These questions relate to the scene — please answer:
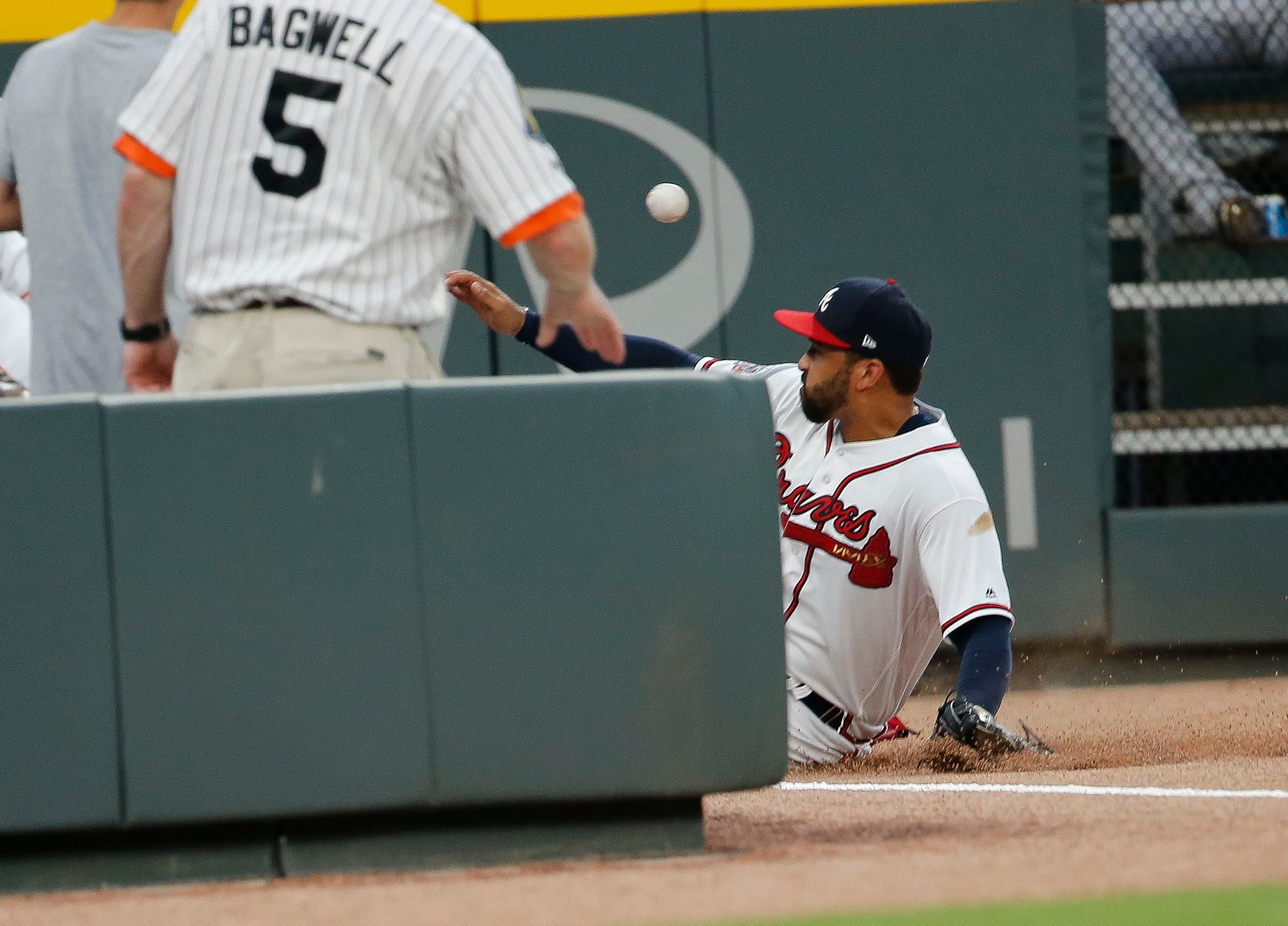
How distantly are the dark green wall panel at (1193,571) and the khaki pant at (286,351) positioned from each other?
4227 mm

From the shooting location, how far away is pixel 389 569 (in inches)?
100.0

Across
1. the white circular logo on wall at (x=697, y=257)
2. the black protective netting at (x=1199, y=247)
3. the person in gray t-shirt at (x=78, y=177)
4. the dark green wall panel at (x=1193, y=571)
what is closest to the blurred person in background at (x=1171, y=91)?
the black protective netting at (x=1199, y=247)

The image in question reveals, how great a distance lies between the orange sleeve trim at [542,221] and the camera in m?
2.58

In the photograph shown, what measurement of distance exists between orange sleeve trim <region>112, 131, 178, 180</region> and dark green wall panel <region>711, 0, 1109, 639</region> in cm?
372

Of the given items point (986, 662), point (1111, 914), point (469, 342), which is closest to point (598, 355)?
point (986, 662)

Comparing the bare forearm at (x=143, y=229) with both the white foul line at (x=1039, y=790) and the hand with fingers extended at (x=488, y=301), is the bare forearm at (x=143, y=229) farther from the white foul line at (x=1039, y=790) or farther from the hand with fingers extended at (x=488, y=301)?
the white foul line at (x=1039, y=790)

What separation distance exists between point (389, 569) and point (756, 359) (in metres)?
3.79

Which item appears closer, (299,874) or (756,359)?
(299,874)

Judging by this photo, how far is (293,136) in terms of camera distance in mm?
2615

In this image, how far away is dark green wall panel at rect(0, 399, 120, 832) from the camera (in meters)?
2.51

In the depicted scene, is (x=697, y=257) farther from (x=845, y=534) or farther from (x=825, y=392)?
(x=845, y=534)

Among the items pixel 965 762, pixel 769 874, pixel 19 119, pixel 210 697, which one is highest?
pixel 19 119

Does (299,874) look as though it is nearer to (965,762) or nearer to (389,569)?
(389,569)

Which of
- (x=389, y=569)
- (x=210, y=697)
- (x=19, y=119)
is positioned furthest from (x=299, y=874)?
(x=19, y=119)
